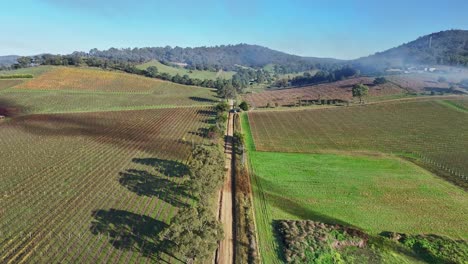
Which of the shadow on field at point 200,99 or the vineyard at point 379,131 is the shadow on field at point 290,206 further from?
the shadow on field at point 200,99

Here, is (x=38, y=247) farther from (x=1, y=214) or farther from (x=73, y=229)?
(x=1, y=214)

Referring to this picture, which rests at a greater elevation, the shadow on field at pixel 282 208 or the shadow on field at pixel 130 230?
the shadow on field at pixel 130 230

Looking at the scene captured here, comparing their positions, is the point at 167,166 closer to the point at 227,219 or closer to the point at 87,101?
the point at 227,219

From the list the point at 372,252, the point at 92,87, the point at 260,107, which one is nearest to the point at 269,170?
the point at 372,252

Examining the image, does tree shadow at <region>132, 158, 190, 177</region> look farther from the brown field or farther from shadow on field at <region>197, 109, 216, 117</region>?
the brown field

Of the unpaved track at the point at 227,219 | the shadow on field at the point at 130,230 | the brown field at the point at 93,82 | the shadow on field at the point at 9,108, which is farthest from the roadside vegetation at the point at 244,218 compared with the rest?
the brown field at the point at 93,82

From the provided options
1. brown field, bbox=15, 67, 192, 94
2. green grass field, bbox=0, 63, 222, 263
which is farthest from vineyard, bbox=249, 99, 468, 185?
brown field, bbox=15, 67, 192, 94

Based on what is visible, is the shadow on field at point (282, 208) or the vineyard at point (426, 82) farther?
the vineyard at point (426, 82)
